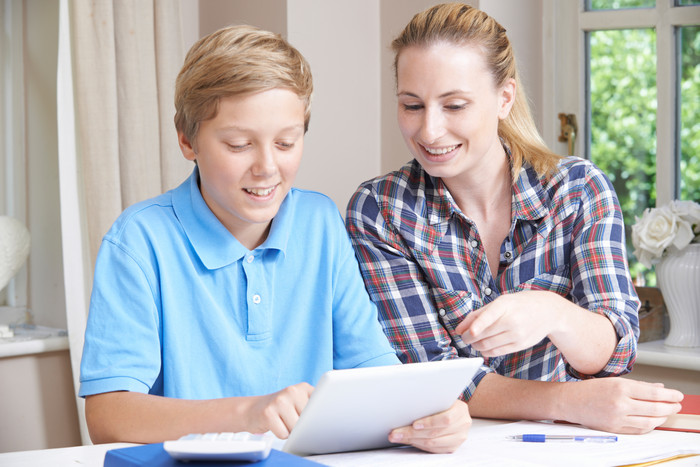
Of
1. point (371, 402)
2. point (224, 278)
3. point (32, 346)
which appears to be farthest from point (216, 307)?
point (32, 346)

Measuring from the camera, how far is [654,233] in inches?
83.9

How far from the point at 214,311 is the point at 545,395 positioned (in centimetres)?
49

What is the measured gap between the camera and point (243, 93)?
3.68 feet

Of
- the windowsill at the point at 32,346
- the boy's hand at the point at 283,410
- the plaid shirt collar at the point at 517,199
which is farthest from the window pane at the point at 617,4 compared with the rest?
the boy's hand at the point at 283,410

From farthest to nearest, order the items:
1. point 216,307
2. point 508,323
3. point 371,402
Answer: point 216,307 → point 508,323 → point 371,402

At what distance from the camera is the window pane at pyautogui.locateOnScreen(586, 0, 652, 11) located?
2.42 m

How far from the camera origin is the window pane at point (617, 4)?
242cm

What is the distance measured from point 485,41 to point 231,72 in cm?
49

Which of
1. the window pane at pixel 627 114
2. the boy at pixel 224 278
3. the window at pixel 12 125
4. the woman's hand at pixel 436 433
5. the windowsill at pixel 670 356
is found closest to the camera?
the woman's hand at pixel 436 433

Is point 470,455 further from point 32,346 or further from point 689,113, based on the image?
point 689,113

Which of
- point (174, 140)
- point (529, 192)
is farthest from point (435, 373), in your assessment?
point (174, 140)

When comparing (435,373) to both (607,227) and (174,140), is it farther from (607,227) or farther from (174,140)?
(174,140)

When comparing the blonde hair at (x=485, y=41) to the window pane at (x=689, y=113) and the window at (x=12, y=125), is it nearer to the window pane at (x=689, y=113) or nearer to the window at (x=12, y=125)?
the window pane at (x=689, y=113)

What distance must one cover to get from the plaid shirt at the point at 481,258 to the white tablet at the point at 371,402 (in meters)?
0.35
